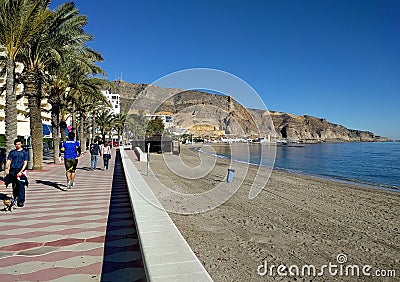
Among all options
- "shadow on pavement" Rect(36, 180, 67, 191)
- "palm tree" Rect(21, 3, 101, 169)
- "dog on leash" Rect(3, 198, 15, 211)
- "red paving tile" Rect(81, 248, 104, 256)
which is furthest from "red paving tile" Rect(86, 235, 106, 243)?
"palm tree" Rect(21, 3, 101, 169)

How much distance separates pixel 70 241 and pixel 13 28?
8.86 meters

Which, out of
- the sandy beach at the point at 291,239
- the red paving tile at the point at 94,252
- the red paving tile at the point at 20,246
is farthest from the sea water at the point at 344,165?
the red paving tile at the point at 20,246

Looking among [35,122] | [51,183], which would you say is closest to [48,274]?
[51,183]

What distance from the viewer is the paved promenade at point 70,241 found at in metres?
3.37

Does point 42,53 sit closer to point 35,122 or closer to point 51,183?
point 35,122

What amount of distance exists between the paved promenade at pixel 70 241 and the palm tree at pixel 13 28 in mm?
4731

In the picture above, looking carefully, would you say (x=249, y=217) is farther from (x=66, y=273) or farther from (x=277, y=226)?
(x=66, y=273)

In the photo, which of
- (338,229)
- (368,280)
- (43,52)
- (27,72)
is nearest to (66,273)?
(368,280)

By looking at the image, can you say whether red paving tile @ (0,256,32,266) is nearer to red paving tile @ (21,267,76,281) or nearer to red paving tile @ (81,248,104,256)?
red paving tile @ (21,267,76,281)

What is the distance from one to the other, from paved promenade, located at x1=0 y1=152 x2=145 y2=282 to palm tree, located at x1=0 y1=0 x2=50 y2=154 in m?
4.73

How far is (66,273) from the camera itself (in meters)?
3.34

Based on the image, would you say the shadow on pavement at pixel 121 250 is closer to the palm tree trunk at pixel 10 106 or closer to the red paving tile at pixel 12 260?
the red paving tile at pixel 12 260

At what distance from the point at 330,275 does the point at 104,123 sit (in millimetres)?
42464

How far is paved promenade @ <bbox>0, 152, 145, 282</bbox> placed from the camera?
3371mm
